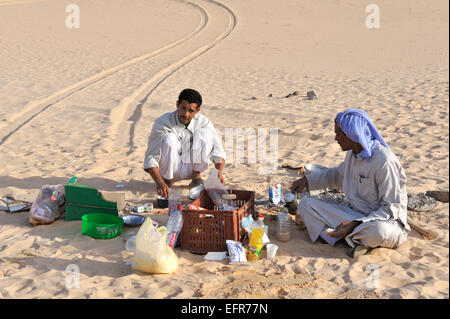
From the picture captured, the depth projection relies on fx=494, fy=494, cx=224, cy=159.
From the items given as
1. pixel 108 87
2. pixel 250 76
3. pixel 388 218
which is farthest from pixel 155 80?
pixel 388 218

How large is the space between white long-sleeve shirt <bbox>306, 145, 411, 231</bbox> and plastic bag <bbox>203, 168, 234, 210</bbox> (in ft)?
3.42

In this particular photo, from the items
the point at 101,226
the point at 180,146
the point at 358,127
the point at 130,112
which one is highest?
the point at 358,127

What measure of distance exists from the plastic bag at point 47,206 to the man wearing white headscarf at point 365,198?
2.33m

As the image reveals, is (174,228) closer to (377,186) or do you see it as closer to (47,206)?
(47,206)

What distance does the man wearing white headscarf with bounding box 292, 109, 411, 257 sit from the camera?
3.74m

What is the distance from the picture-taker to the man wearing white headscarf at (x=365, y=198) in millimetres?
3740

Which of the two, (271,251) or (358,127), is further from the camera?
(271,251)

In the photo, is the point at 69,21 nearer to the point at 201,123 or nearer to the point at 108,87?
the point at 108,87

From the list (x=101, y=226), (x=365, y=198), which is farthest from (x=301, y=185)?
(x=101, y=226)

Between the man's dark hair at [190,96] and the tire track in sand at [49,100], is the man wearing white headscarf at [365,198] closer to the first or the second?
the man's dark hair at [190,96]

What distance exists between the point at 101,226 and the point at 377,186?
2.33 metres

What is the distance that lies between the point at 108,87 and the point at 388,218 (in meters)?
9.04

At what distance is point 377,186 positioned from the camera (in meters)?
3.91

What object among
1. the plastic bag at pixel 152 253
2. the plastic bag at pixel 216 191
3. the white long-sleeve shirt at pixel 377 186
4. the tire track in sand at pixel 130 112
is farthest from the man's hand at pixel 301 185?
the tire track in sand at pixel 130 112
